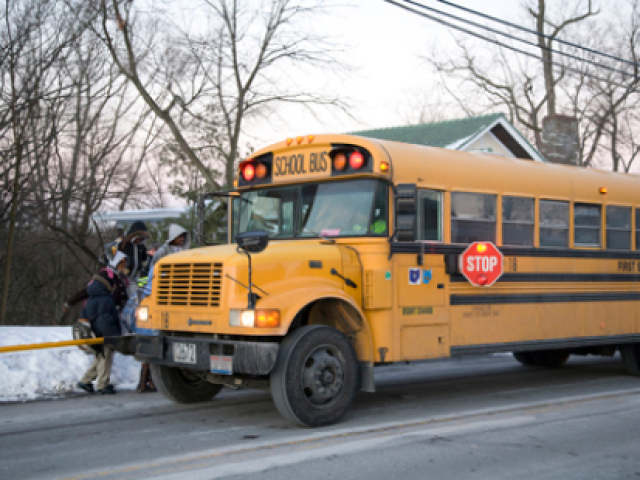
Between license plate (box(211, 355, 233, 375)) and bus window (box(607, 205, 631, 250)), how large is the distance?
5.58m

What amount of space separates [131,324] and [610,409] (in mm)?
5450

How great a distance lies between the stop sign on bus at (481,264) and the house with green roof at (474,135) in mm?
12958

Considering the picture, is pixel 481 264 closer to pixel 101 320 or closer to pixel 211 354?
pixel 211 354

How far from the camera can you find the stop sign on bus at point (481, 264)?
786 cm

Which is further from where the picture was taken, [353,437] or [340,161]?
[340,161]

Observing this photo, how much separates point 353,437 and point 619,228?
5.33m

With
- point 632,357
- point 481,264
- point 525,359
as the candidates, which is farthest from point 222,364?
point 525,359

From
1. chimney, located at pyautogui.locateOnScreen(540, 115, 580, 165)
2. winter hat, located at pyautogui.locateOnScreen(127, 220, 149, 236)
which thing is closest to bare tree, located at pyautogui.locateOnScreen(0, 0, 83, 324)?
winter hat, located at pyautogui.locateOnScreen(127, 220, 149, 236)

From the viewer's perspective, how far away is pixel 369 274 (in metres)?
7.11

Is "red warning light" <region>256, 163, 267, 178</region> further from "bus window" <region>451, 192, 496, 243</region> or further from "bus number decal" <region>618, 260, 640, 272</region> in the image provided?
"bus number decal" <region>618, 260, 640, 272</region>

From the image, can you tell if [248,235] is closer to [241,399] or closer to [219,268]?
[219,268]

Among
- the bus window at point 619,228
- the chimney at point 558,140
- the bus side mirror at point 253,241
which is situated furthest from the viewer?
the chimney at point 558,140

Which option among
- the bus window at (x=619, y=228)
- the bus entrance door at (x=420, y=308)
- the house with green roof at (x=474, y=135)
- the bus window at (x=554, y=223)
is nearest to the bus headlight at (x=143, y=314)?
the bus entrance door at (x=420, y=308)

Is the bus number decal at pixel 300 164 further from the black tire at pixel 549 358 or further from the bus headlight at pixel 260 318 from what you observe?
the black tire at pixel 549 358
